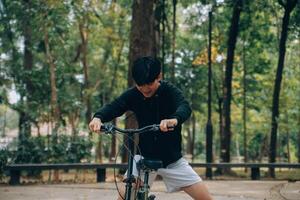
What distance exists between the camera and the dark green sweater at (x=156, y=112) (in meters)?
3.91

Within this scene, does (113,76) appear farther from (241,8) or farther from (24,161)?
(24,161)

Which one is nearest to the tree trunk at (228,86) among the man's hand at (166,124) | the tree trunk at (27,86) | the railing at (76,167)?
the railing at (76,167)

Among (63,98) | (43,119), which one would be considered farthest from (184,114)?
(63,98)

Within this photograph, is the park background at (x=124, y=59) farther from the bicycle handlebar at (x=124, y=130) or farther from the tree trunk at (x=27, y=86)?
the bicycle handlebar at (x=124, y=130)

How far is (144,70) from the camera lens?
3.59 metres

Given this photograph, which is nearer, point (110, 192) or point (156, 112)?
point (156, 112)

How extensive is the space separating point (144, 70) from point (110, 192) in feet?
23.7

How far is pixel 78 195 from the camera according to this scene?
984 cm

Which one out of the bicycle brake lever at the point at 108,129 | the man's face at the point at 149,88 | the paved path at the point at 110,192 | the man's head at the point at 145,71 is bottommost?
the paved path at the point at 110,192

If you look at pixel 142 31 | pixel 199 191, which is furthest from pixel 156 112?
pixel 142 31

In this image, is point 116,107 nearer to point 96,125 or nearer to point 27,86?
point 96,125

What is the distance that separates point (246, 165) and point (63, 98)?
9976 millimetres

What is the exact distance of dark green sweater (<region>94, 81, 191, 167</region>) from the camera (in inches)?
154

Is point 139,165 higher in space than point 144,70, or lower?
lower
